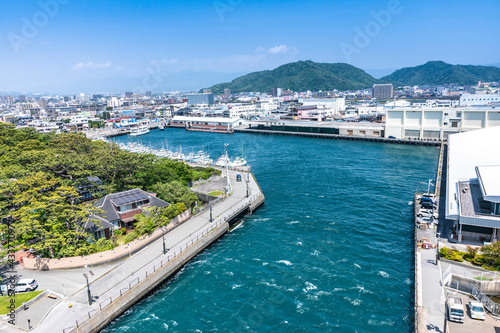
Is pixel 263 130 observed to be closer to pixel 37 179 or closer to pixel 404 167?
pixel 404 167

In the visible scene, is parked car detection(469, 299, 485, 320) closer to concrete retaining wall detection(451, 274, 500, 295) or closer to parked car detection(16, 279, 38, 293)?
concrete retaining wall detection(451, 274, 500, 295)

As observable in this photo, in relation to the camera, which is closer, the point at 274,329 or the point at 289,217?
the point at 274,329

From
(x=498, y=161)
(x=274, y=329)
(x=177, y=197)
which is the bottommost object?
(x=274, y=329)

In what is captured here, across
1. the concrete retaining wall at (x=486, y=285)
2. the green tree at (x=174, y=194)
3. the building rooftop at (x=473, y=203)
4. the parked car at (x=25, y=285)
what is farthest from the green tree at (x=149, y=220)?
the building rooftop at (x=473, y=203)

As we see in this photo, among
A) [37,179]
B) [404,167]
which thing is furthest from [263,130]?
[37,179]

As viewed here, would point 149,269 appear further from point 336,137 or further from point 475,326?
point 336,137

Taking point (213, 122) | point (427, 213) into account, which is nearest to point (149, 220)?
point (427, 213)

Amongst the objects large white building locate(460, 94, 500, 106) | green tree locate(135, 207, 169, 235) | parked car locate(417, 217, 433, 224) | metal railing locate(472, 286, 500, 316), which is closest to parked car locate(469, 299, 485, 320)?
metal railing locate(472, 286, 500, 316)

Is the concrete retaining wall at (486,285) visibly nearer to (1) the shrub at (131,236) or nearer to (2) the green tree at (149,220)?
(2) the green tree at (149,220)
